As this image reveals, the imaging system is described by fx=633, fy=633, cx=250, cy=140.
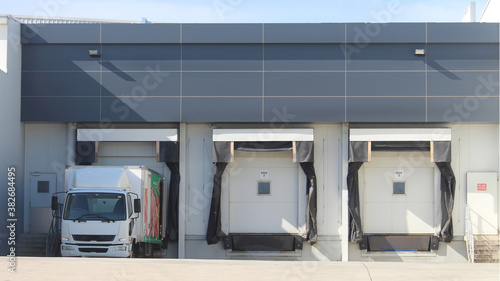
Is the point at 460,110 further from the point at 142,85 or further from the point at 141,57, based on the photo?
the point at 141,57

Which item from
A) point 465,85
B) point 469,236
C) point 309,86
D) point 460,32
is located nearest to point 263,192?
point 309,86

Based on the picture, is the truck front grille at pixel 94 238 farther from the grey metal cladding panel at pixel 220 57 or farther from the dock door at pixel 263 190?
the grey metal cladding panel at pixel 220 57

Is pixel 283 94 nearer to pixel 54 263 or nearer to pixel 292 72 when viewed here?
pixel 292 72

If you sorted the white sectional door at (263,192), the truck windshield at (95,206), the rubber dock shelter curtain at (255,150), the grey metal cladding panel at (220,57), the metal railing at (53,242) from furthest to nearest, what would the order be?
the white sectional door at (263,192)
the grey metal cladding panel at (220,57)
the rubber dock shelter curtain at (255,150)
the metal railing at (53,242)
the truck windshield at (95,206)

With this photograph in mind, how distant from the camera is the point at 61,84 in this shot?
2228cm

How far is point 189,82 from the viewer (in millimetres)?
22062

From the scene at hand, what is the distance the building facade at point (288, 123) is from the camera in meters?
21.9

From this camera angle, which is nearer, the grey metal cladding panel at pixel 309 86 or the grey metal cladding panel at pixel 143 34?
Answer: the grey metal cladding panel at pixel 309 86

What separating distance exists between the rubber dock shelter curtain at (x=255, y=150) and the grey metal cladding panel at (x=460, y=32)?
226 inches

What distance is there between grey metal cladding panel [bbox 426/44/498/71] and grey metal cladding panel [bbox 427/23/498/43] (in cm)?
21

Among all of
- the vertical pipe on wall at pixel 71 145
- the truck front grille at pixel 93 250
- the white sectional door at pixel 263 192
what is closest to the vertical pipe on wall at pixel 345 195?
the white sectional door at pixel 263 192

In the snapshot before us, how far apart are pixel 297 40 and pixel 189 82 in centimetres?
403

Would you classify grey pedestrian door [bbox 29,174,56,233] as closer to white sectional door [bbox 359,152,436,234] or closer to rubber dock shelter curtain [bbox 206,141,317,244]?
rubber dock shelter curtain [bbox 206,141,317,244]

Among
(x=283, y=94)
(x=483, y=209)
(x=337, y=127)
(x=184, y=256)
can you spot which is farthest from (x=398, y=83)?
(x=184, y=256)
